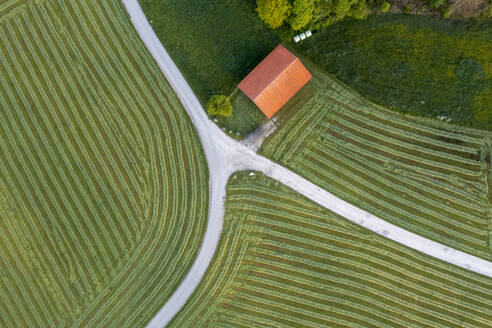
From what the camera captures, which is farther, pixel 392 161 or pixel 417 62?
pixel 392 161

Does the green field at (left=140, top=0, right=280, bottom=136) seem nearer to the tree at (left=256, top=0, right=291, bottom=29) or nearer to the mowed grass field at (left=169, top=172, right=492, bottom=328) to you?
the tree at (left=256, top=0, right=291, bottom=29)

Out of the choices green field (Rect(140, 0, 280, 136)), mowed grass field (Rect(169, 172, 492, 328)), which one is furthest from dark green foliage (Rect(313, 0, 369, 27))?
mowed grass field (Rect(169, 172, 492, 328))

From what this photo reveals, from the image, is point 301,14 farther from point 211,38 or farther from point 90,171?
point 90,171

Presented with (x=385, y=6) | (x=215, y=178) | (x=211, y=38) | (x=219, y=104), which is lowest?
(x=215, y=178)

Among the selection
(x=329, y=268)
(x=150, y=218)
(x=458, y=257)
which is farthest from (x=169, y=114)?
(x=458, y=257)

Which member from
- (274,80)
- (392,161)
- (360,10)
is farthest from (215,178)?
(360,10)

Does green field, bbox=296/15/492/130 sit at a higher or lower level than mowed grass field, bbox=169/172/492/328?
higher
